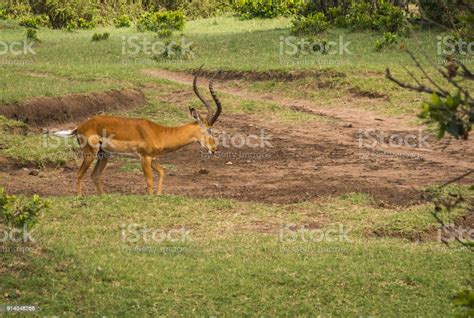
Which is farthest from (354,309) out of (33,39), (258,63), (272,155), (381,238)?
(33,39)

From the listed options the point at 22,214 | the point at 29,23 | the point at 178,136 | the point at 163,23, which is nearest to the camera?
the point at 22,214

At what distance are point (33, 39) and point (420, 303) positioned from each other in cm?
1677

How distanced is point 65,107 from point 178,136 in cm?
382

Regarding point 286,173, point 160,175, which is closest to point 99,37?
point 286,173

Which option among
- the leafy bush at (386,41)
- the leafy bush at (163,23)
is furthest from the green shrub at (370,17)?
the leafy bush at (163,23)

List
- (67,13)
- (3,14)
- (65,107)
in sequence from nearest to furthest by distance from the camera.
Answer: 1. (65,107)
2. (67,13)
3. (3,14)

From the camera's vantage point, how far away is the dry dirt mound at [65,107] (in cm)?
1264

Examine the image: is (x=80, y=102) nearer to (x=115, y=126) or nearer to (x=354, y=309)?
(x=115, y=126)

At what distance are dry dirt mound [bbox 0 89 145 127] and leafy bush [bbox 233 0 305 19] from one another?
501 inches

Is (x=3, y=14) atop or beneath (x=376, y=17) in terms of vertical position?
beneath

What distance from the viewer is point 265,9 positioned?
26422 millimetres

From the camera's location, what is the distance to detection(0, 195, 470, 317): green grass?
6191 millimetres

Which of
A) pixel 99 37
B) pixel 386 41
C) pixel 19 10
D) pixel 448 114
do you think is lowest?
pixel 99 37

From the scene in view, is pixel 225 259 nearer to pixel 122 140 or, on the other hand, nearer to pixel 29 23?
pixel 122 140
